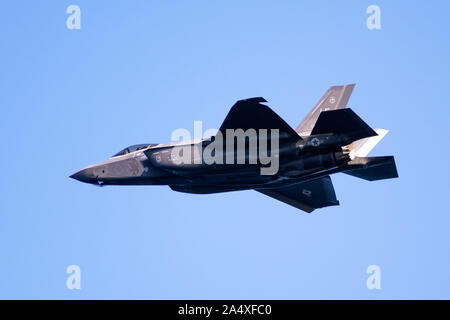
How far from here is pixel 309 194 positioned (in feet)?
120

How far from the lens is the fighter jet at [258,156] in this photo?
3045cm

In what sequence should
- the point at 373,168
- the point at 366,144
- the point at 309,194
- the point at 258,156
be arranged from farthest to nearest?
the point at 309,194 → the point at 366,144 → the point at 373,168 → the point at 258,156

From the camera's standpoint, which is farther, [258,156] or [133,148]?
[133,148]

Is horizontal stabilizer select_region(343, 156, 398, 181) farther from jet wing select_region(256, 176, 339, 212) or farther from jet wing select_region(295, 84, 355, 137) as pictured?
jet wing select_region(295, 84, 355, 137)

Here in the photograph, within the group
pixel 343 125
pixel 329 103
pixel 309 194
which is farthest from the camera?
pixel 309 194

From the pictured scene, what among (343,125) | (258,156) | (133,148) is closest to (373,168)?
(343,125)

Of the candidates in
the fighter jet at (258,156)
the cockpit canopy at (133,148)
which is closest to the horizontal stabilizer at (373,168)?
the fighter jet at (258,156)

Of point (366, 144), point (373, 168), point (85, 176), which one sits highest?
point (366, 144)

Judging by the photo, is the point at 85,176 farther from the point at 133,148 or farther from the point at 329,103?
the point at 329,103

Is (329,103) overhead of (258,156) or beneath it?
overhead

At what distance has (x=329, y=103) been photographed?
116 feet

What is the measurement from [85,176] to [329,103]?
10584 millimetres

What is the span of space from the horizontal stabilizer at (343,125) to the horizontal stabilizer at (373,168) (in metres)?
2.01
